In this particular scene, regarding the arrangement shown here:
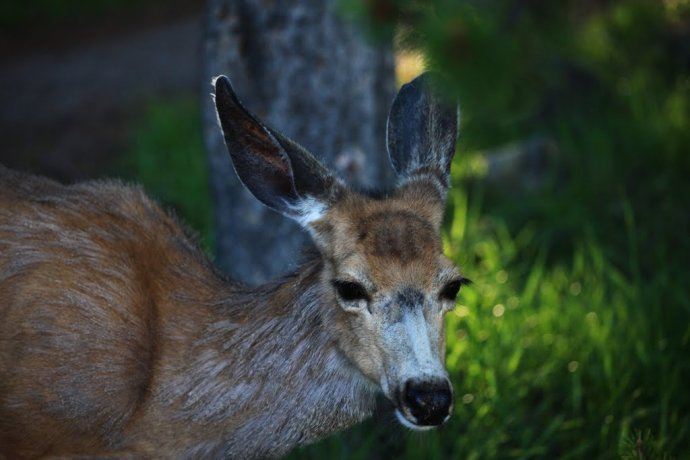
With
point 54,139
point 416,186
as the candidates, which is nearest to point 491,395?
point 416,186

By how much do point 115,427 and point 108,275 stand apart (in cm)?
61

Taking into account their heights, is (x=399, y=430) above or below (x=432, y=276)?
below

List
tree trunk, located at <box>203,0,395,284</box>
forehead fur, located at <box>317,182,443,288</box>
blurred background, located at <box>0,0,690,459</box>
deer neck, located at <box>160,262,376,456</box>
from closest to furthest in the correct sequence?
forehead fur, located at <box>317,182,443,288</box> < deer neck, located at <box>160,262,376,456</box> < blurred background, located at <box>0,0,690,459</box> < tree trunk, located at <box>203,0,395,284</box>

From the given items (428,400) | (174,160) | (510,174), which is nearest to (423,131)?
(428,400)

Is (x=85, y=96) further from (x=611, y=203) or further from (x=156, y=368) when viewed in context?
(x=156, y=368)

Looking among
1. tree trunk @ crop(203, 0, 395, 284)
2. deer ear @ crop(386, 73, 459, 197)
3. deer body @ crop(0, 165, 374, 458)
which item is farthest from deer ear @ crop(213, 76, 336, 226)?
tree trunk @ crop(203, 0, 395, 284)

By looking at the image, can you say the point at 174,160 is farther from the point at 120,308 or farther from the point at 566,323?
the point at 120,308

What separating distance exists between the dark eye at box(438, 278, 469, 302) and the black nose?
17.0 inches

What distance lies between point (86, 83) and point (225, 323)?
700 cm

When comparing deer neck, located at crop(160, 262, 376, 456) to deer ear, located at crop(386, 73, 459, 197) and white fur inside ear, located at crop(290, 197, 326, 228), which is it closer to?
white fur inside ear, located at crop(290, 197, 326, 228)

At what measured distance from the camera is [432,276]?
3.78 meters

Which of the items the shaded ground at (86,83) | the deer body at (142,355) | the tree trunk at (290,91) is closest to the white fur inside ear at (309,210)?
the deer body at (142,355)

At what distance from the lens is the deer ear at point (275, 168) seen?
383 cm

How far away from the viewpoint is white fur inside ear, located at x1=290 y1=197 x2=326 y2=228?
158 inches
